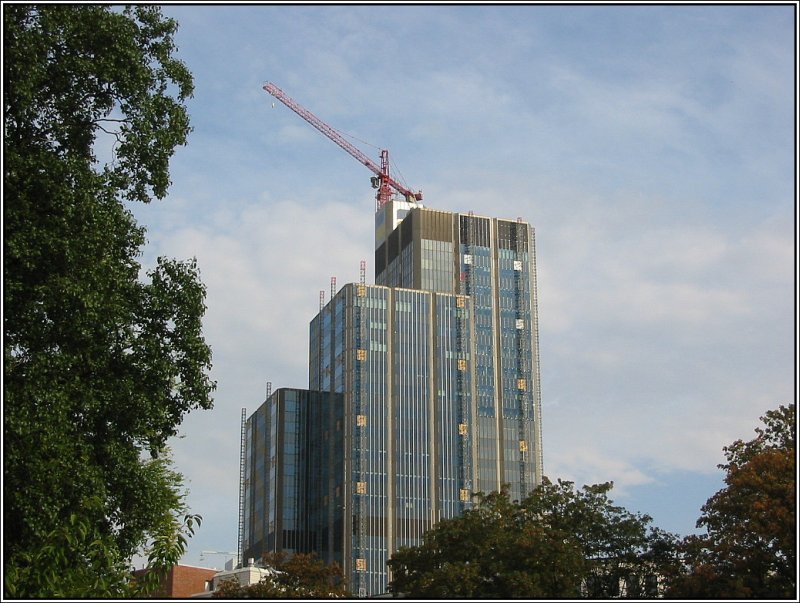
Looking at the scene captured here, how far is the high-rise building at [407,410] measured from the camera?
128m

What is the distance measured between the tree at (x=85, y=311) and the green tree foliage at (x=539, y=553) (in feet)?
69.9

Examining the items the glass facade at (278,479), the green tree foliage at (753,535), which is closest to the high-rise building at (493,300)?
the glass facade at (278,479)

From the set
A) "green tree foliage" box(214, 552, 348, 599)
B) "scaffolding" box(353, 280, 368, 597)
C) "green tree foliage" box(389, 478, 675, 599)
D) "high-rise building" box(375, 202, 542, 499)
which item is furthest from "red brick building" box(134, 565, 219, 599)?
"green tree foliage" box(389, 478, 675, 599)

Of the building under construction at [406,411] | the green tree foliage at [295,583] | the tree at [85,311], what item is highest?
the building under construction at [406,411]

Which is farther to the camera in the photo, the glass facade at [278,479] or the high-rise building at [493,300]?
the high-rise building at [493,300]

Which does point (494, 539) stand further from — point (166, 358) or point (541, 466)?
point (541, 466)

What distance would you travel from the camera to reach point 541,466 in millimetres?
138750

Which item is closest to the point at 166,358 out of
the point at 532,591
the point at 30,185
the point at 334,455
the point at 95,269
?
the point at 95,269

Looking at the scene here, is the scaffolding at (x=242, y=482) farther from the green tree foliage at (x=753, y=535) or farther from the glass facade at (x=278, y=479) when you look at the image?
the green tree foliage at (x=753, y=535)

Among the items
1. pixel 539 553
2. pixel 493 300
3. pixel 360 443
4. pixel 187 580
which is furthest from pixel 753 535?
pixel 493 300

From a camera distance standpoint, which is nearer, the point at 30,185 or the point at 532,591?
the point at 30,185

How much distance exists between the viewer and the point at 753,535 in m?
41.9

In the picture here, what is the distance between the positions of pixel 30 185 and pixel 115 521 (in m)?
7.95

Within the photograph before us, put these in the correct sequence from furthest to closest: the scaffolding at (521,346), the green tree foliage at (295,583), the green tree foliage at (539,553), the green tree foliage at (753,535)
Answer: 1. the scaffolding at (521,346)
2. the green tree foliage at (295,583)
3. the green tree foliage at (539,553)
4. the green tree foliage at (753,535)
